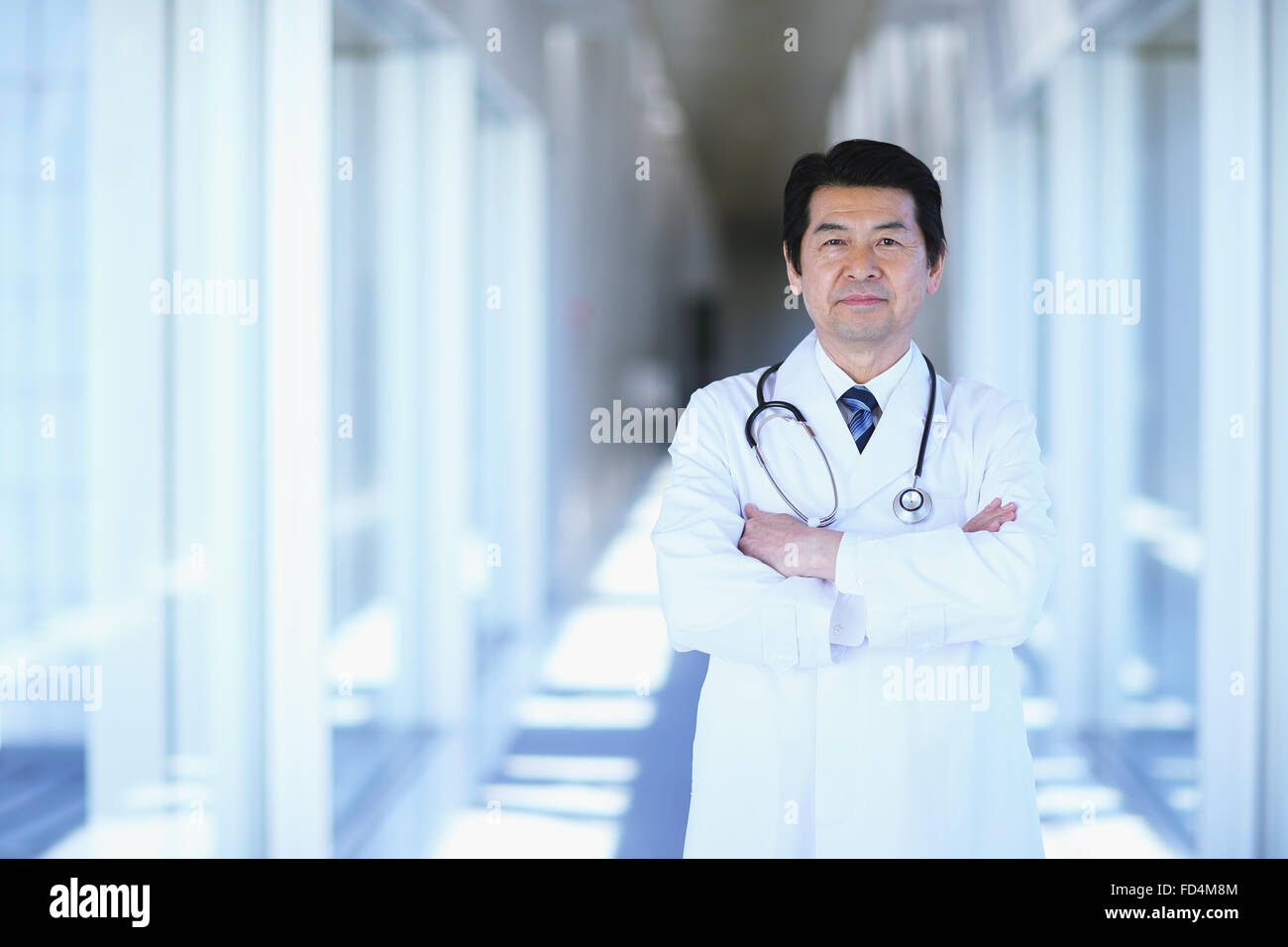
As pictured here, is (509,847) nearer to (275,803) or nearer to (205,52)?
(275,803)

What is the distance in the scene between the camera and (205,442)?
2598mm

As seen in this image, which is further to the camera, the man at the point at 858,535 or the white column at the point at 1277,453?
the white column at the point at 1277,453

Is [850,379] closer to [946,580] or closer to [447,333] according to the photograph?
[946,580]

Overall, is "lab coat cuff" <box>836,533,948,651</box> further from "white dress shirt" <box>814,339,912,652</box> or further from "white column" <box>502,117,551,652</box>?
"white column" <box>502,117,551,652</box>

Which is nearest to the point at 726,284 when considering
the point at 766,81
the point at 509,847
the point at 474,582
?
the point at 766,81

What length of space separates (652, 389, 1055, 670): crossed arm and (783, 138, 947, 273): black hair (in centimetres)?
42

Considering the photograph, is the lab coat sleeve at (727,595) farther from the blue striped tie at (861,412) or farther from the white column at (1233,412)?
the white column at (1233,412)

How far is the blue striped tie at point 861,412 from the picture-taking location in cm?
178

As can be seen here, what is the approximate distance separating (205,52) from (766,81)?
7182 millimetres

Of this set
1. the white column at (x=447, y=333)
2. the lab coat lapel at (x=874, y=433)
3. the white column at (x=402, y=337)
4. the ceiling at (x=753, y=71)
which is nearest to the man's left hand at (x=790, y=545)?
the lab coat lapel at (x=874, y=433)

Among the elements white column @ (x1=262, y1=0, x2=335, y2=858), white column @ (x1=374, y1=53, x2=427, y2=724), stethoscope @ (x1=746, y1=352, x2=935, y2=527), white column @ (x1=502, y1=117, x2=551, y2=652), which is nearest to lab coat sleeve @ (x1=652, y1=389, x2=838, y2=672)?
stethoscope @ (x1=746, y1=352, x2=935, y2=527)

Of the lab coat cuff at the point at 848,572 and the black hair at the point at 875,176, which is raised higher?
the black hair at the point at 875,176

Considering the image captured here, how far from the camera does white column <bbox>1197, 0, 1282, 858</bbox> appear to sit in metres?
2.63

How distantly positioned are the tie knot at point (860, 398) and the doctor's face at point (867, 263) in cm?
7
